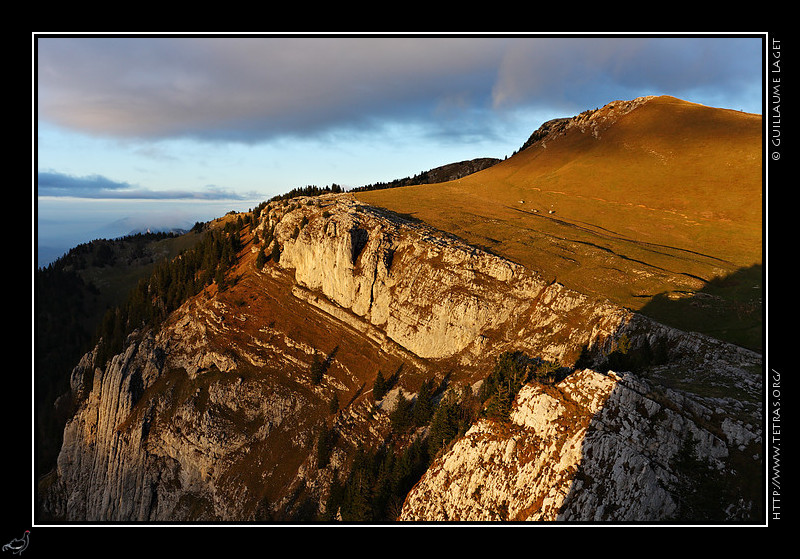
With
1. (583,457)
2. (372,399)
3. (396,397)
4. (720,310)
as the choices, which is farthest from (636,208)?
(583,457)

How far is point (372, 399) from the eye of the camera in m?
59.7

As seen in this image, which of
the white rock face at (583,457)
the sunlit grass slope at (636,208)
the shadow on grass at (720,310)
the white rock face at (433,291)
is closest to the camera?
the white rock face at (583,457)

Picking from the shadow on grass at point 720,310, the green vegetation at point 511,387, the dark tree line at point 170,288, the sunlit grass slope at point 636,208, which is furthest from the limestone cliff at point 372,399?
the sunlit grass slope at point 636,208

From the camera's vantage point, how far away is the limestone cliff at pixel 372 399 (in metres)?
25.5

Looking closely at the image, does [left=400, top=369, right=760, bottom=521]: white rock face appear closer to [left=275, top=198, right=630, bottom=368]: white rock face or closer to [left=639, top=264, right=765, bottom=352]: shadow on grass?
[left=275, top=198, right=630, bottom=368]: white rock face

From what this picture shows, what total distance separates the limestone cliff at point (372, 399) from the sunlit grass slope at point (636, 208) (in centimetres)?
785

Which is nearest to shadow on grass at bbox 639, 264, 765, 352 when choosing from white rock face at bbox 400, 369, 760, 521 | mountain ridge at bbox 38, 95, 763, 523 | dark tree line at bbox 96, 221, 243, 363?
mountain ridge at bbox 38, 95, 763, 523

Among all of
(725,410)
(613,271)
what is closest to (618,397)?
(725,410)

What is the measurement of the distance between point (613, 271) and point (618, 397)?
35813mm

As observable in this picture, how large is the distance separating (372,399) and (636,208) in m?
88.1

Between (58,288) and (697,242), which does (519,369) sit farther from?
(58,288)

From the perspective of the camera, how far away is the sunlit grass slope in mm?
50812

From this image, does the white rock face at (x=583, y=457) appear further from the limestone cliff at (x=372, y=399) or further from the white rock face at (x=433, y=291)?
the white rock face at (x=433, y=291)
